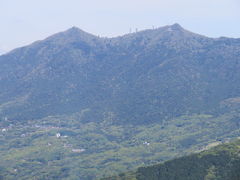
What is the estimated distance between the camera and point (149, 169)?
150875mm

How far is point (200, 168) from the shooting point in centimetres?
14275

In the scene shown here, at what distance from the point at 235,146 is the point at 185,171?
24484 millimetres

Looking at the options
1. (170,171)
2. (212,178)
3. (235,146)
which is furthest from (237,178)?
(235,146)

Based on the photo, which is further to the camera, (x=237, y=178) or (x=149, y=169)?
(x=149, y=169)

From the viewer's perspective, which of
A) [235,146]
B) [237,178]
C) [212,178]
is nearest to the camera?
[237,178]

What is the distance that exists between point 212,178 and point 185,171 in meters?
9.13

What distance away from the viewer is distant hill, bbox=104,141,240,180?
137 metres

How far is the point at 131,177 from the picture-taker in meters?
148

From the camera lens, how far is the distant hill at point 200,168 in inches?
5379

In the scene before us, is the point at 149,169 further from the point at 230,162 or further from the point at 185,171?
the point at 230,162

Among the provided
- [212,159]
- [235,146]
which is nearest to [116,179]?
[212,159]

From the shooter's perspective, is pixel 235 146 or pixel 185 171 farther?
pixel 235 146

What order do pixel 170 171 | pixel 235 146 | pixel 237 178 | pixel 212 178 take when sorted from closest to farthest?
pixel 237 178, pixel 212 178, pixel 170 171, pixel 235 146

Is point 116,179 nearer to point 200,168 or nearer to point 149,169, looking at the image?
point 149,169
